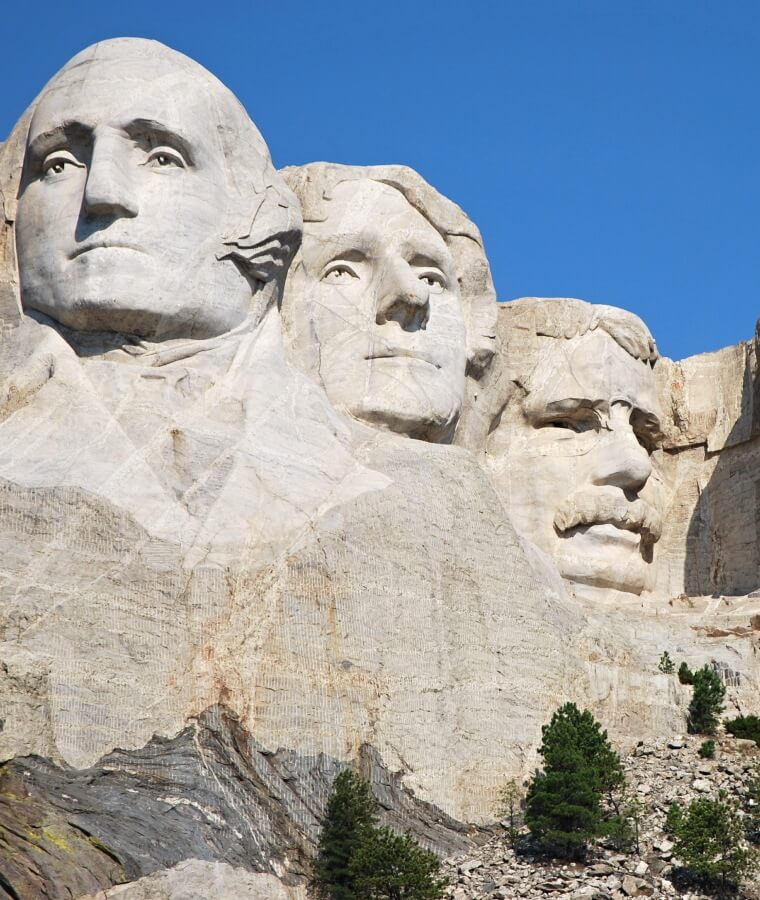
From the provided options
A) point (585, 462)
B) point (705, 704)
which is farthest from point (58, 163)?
point (705, 704)

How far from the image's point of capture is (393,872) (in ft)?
63.6

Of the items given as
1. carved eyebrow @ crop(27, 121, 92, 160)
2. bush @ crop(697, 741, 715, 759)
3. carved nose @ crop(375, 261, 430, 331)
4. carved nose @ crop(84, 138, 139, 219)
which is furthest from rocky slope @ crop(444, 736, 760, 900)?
carved eyebrow @ crop(27, 121, 92, 160)

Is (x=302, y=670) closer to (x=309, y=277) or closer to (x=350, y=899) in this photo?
(x=350, y=899)

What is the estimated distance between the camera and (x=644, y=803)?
21.0 metres

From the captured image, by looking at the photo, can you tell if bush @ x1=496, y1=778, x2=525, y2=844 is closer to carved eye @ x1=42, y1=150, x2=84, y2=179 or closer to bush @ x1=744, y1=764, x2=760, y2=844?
bush @ x1=744, y1=764, x2=760, y2=844

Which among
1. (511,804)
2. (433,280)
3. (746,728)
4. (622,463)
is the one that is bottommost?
(511,804)

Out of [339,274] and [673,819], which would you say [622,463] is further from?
[673,819]

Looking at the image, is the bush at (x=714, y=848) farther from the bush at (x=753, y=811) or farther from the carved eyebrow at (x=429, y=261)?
the carved eyebrow at (x=429, y=261)

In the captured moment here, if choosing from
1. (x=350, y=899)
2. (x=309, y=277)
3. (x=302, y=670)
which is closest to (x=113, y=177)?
(x=309, y=277)

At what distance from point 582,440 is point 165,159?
5858 millimetres

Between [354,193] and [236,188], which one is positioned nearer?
[236,188]

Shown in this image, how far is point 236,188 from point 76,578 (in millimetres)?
4222

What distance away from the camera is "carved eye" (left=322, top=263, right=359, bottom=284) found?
977 inches

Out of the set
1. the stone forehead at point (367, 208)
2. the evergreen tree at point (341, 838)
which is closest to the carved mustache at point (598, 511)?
the stone forehead at point (367, 208)
